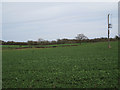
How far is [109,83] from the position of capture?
22.1 ft

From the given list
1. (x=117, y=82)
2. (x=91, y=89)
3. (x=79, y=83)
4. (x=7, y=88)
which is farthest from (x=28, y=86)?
(x=117, y=82)

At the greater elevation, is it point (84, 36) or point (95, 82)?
point (84, 36)

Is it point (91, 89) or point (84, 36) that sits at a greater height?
point (84, 36)

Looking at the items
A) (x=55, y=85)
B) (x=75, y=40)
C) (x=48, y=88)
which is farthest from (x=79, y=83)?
(x=75, y=40)

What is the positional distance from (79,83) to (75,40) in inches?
3414

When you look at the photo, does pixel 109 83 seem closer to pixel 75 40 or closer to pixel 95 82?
pixel 95 82

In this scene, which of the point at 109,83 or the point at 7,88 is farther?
the point at 109,83

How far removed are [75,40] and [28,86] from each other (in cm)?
8730

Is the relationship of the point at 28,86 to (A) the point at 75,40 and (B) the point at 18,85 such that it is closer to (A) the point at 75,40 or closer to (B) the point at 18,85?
(B) the point at 18,85

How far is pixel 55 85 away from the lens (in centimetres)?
653

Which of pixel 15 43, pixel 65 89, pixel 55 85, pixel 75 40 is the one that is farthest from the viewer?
pixel 75 40

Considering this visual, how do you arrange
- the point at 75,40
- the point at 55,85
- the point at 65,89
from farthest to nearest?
the point at 75,40 < the point at 55,85 < the point at 65,89

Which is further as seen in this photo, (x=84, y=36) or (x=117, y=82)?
(x=84, y=36)

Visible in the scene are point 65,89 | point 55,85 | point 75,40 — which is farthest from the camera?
point 75,40
